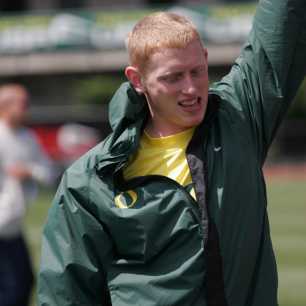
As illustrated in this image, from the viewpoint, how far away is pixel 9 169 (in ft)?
25.6

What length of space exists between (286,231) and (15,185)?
6264 mm

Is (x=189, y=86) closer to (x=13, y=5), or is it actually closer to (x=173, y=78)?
(x=173, y=78)

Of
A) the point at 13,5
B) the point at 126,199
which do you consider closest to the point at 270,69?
the point at 126,199

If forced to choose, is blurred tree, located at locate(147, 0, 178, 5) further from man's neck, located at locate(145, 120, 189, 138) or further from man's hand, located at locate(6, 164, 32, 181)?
man's neck, located at locate(145, 120, 189, 138)

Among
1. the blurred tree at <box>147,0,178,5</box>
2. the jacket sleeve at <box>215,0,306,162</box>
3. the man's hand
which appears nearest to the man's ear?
the jacket sleeve at <box>215,0,306,162</box>

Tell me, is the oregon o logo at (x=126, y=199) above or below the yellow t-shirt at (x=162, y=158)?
below

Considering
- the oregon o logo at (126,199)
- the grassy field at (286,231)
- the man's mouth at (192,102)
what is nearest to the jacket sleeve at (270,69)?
the man's mouth at (192,102)

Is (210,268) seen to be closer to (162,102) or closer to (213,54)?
(162,102)

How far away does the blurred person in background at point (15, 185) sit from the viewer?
24.6 ft

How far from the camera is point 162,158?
3322 mm

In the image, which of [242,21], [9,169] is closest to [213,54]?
[242,21]

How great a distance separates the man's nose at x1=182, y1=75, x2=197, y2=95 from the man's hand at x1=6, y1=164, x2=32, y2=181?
466 centimetres

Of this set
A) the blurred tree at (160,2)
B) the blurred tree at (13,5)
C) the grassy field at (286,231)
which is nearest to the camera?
the grassy field at (286,231)

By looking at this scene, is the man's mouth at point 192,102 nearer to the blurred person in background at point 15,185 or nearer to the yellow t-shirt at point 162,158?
the yellow t-shirt at point 162,158
